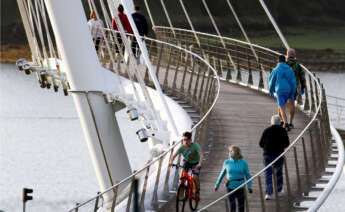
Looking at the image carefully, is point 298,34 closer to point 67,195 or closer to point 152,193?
point 67,195

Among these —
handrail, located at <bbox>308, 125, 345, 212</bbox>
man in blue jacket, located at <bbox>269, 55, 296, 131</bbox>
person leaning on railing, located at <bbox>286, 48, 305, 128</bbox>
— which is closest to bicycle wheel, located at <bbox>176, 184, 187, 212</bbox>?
handrail, located at <bbox>308, 125, 345, 212</bbox>

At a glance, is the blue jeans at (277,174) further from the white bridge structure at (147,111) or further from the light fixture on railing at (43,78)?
the light fixture on railing at (43,78)

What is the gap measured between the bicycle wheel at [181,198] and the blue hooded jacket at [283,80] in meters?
3.94

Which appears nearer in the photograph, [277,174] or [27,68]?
[277,174]

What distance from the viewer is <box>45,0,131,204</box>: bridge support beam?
18.3 m

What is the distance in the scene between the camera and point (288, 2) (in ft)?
410

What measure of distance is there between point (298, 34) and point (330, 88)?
5600 cm

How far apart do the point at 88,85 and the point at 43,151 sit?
28496 mm

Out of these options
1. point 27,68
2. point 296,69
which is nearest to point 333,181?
point 296,69

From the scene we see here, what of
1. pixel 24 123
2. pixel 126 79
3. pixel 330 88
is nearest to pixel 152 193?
pixel 126 79

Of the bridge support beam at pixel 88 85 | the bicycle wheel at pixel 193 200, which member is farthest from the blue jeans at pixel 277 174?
the bridge support beam at pixel 88 85

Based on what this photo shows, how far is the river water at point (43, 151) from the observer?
37.2 m

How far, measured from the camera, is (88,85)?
1880 cm

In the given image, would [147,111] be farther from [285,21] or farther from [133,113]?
[285,21]
